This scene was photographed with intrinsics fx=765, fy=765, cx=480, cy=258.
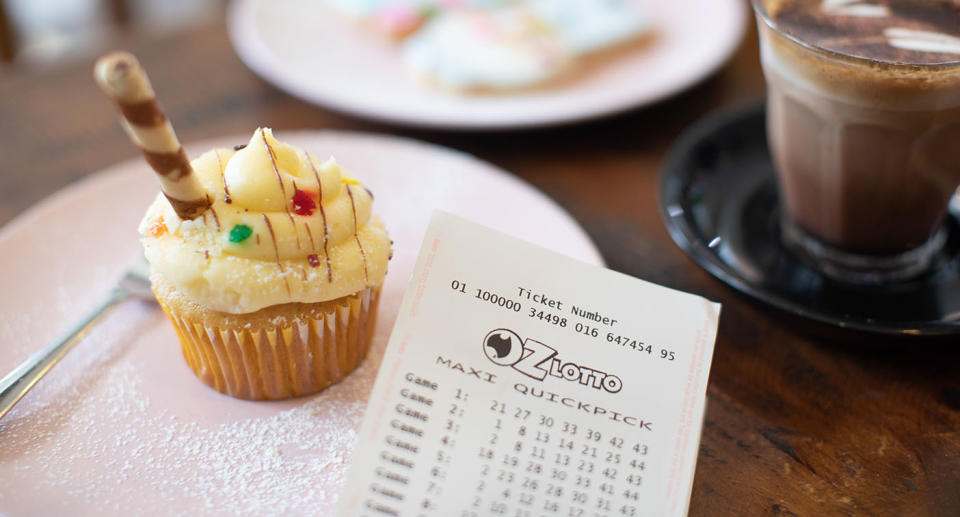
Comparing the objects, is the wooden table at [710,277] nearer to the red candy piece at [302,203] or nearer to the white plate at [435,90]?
the white plate at [435,90]

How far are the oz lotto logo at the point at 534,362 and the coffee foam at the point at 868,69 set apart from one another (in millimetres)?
561

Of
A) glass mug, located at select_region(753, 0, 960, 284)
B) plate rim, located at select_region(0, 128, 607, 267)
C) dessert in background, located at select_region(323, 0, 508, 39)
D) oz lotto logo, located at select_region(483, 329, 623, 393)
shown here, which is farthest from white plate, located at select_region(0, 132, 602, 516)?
dessert in background, located at select_region(323, 0, 508, 39)

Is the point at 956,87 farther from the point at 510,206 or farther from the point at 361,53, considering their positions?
the point at 361,53

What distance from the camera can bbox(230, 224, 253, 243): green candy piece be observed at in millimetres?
844

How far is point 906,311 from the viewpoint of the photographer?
1095mm

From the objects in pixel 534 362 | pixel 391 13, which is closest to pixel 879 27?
pixel 534 362

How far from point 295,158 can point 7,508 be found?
0.48 m

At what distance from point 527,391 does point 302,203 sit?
1.12 ft

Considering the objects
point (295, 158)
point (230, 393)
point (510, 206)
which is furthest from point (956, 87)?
point (230, 393)

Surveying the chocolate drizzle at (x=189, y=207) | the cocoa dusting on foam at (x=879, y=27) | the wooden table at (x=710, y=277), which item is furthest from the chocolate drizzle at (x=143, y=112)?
the cocoa dusting on foam at (x=879, y=27)

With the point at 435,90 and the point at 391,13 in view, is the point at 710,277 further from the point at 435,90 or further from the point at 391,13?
the point at 391,13

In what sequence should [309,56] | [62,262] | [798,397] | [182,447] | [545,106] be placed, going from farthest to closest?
1. [309,56]
2. [545,106]
3. [62,262]
4. [798,397]
5. [182,447]

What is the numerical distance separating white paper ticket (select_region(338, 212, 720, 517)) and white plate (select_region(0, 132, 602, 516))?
19cm

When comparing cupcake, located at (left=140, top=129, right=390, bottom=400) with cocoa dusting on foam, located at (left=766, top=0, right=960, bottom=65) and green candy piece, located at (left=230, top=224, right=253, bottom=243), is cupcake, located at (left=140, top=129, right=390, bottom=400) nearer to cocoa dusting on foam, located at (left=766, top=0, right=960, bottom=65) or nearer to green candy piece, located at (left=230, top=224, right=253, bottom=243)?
green candy piece, located at (left=230, top=224, right=253, bottom=243)
